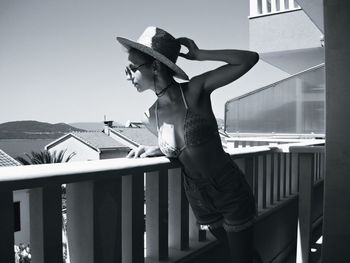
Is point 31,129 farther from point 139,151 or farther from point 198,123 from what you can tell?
point 198,123

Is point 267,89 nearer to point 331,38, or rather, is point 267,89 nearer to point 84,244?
point 331,38

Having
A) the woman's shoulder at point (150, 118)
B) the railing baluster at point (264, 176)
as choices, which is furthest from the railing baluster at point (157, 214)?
the railing baluster at point (264, 176)

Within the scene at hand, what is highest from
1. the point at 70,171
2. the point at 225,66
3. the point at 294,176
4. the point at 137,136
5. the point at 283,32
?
the point at 283,32

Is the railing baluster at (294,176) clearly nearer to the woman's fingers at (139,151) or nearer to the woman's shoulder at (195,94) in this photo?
the woman's fingers at (139,151)

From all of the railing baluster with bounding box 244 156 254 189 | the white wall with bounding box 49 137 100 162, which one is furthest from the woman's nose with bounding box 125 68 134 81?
the white wall with bounding box 49 137 100 162

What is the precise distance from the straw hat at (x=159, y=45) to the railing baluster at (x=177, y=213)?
2.08 feet

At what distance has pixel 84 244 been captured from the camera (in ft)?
4.60

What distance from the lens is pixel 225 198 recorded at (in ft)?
5.05

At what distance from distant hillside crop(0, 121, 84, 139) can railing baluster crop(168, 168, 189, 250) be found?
170 ft

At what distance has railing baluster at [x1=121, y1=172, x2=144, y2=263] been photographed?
1.59 meters

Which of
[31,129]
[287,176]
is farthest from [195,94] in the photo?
[31,129]

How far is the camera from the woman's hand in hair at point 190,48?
1.51 m

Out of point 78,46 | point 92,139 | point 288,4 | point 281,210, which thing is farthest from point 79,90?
point 281,210

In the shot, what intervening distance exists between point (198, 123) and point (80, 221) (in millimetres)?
582
